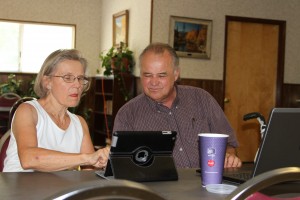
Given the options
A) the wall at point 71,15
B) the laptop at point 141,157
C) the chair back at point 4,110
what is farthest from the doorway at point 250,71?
the laptop at point 141,157

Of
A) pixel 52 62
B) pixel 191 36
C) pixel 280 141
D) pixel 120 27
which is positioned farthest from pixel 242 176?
pixel 120 27

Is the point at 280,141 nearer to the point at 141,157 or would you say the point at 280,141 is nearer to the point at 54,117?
the point at 141,157

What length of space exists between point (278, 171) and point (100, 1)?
7221 mm

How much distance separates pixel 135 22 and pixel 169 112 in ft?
13.3

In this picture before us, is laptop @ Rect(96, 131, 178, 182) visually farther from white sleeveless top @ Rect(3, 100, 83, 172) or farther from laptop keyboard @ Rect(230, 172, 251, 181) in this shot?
white sleeveless top @ Rect(3, 100, 83, 172)

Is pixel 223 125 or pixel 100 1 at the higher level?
pixel 100 1

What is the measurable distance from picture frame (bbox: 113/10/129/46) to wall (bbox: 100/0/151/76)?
79mm

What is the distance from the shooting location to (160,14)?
5.74 metres

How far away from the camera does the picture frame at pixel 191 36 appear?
5.79 m

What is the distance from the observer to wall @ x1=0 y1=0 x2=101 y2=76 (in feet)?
23.8

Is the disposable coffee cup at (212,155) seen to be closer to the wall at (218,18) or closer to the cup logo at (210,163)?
the cup logo at (210,163)

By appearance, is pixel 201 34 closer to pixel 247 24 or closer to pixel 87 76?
pixel 247 24

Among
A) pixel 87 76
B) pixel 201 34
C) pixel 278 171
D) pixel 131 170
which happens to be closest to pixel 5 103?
pixel 201 34

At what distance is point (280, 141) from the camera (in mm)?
1363
